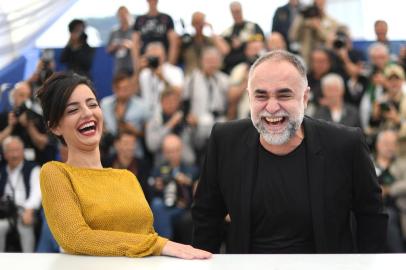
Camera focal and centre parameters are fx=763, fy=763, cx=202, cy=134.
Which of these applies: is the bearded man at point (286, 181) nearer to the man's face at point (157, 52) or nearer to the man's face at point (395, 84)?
the man's face at point (395, 84)

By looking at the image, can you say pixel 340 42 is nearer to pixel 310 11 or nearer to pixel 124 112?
pixel 310 11

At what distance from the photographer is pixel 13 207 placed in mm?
5512

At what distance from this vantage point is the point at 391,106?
17.1 ft

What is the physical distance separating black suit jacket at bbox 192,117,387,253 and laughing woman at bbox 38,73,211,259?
430 millimetres

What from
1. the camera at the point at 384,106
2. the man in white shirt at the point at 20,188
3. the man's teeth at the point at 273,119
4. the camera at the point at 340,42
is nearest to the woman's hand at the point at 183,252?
the man's teeth at the point at 273,119

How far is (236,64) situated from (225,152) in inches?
114

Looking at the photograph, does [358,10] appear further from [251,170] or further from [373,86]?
[251,170]

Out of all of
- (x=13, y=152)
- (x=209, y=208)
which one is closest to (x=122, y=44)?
(x=13, y=152)

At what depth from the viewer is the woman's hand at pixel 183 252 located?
190 centimetres

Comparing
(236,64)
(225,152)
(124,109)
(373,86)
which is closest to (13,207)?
(124,109)

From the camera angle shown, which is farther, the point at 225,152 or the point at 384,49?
the point at 384,49

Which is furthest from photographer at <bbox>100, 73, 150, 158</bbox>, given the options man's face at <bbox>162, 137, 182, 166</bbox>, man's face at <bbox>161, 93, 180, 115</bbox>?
man's face at <bbox>162, 137, 182, 166</bbox>

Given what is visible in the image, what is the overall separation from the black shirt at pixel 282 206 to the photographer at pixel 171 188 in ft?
8.84

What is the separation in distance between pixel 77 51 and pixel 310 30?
5.85ft
